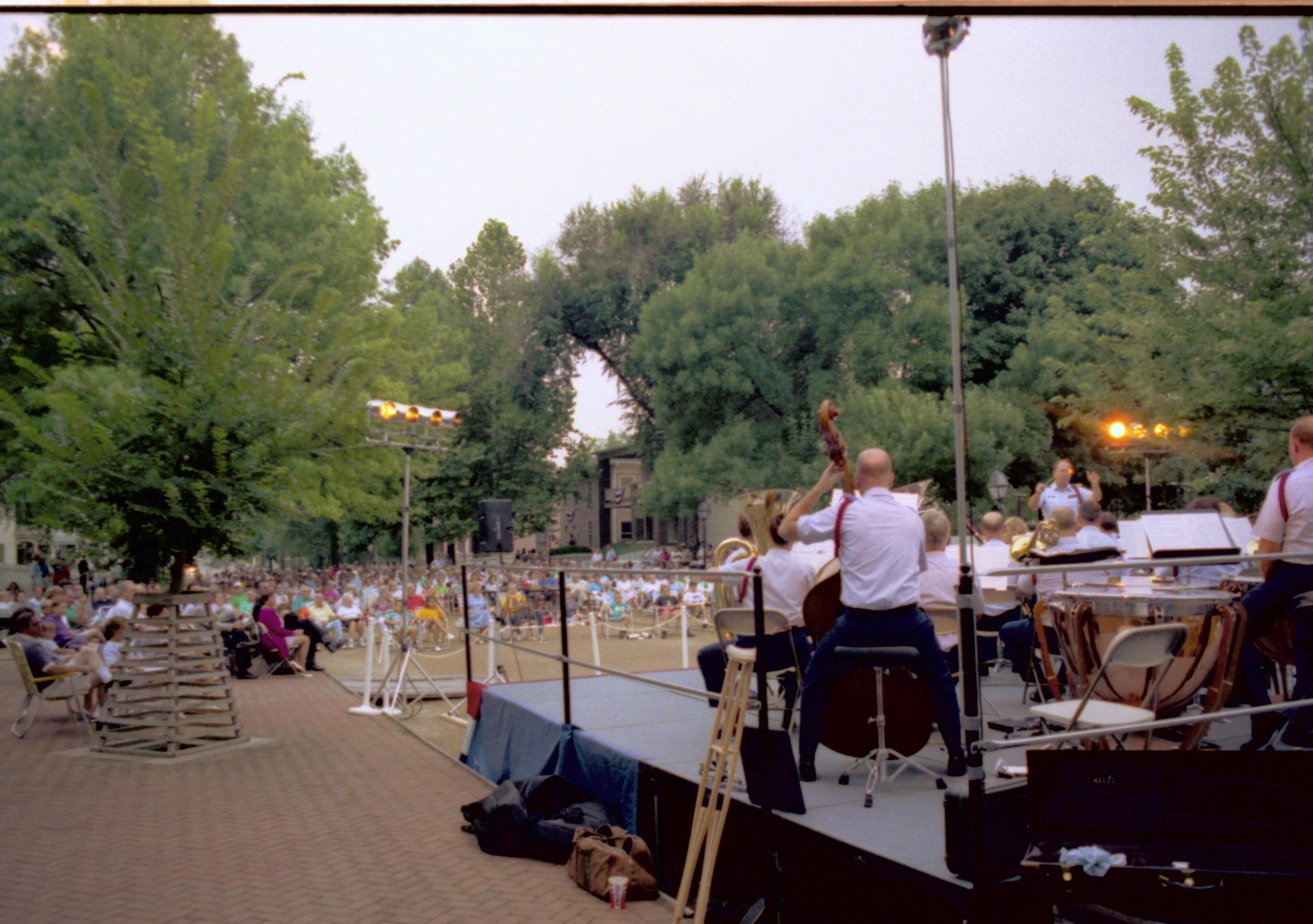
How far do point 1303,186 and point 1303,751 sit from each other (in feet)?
41.1

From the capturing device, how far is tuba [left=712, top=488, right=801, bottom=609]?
641 centimetres

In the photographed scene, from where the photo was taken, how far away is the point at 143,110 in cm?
1580

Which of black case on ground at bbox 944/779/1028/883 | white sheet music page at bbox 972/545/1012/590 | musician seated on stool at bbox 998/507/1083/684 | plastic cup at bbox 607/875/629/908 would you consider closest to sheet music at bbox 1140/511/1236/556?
musician seated on stool at bbox 998/507/1083/684

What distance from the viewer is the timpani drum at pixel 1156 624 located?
14.0ft

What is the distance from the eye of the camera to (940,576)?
5.95 meters

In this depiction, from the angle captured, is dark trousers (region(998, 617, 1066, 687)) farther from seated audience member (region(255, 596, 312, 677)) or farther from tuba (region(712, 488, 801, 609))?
seated audience member (region(255, 596, 312, 677))

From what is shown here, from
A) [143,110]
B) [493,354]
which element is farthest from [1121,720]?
[493,354]

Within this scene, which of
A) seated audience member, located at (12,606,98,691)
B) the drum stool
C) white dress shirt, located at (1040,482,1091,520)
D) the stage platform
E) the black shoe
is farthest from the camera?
seated audience member, located at (12,606,98,691)

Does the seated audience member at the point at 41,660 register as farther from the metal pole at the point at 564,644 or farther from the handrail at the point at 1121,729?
the handrail at the point at 1121,729

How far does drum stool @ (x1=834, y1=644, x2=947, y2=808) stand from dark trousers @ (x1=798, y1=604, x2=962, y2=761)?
52mm

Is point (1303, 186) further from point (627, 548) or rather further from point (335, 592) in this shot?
point (627, 548)

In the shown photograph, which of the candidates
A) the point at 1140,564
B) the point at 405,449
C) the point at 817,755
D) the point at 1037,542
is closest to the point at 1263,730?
the point at 817,755

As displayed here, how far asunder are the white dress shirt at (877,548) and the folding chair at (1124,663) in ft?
3.32

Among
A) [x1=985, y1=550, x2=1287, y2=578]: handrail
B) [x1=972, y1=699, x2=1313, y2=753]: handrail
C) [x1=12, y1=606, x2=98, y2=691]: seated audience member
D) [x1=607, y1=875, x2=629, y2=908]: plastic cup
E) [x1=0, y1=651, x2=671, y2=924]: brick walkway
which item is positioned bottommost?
[x1=0, y1=651, x2=671, y2=924]: brick walkway
